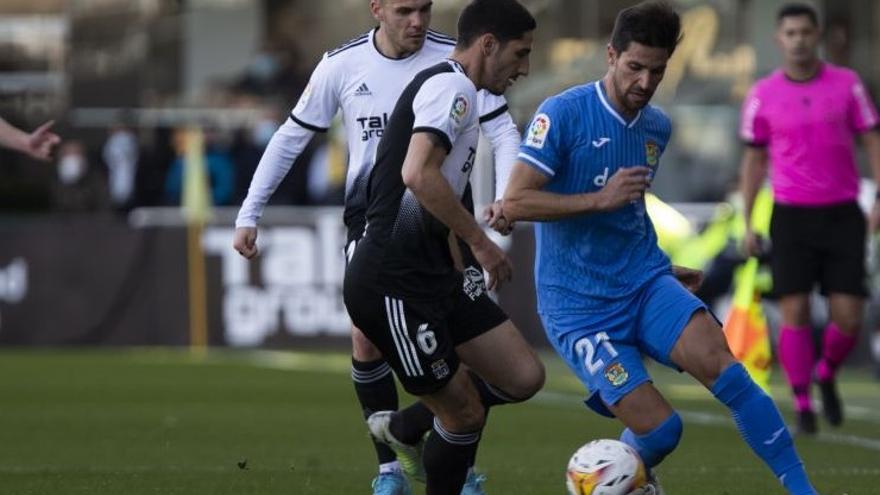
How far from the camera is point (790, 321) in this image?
12820 mm

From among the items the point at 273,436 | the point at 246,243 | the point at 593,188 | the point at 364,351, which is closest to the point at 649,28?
the point at 593,188

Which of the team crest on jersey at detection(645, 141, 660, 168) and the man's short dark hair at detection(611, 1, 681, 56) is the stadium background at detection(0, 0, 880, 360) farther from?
the man's short dark hair at detection(611, 1, 681, 56)

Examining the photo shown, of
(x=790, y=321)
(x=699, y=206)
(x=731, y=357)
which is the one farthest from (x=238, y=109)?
(x=731, y=357)

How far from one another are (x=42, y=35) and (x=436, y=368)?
27.7 meters

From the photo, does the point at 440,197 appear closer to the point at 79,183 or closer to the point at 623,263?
the point at 623,263

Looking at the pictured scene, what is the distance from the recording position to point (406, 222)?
8.02 meters

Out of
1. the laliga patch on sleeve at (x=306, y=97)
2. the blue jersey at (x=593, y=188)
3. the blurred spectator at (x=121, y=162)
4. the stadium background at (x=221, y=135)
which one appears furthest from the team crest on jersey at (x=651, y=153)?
the blurred spectator at (x=121, y=162)

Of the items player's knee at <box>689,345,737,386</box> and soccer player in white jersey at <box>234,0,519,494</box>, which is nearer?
player's knee at <box>689,345,737,386</box>

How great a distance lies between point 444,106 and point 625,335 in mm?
1250

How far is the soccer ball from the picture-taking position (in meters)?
7.87

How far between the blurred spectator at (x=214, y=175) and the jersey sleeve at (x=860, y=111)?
41.1 ft

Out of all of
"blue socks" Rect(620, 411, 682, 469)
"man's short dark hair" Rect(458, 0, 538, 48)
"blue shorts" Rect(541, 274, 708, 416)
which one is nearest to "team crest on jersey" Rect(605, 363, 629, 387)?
"blue shorts" Rect(541, 274, 708, 416)

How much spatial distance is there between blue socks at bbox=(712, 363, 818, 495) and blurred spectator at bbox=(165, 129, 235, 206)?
54.4 feet

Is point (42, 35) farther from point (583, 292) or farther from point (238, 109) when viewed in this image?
point (583, 292)
